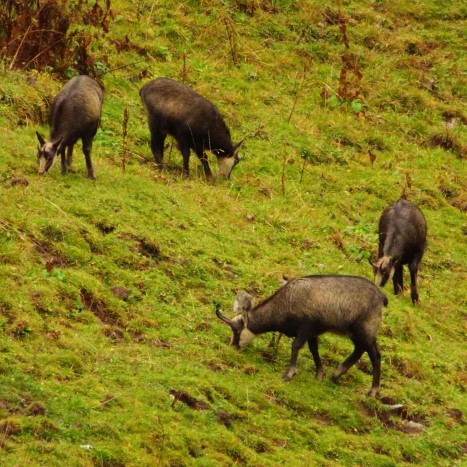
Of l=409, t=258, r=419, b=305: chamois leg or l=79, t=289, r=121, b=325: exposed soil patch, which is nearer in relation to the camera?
l=79, t=289, r=121, b=325: exposed soil patch

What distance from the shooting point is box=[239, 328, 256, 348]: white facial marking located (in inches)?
447

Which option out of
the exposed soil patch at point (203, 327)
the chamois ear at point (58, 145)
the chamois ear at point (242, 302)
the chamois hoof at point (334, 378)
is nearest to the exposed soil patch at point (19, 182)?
the chamois ear at point (58, 145)

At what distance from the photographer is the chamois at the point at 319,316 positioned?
36.6 feet

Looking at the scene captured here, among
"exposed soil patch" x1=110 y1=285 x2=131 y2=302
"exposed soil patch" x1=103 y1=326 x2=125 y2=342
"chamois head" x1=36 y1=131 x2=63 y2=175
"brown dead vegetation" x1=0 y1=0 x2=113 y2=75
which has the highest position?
"brown dead vegetation" x1=0 y1=0 x2=113 y2=75

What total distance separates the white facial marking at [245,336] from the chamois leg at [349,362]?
1012mm

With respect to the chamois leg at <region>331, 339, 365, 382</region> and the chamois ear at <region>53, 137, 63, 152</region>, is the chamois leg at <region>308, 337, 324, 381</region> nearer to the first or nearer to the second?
the chamois leg at <region>331, 339, 365, 382</region>

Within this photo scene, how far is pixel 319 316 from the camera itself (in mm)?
11164

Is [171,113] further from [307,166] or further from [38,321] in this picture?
[38,321]

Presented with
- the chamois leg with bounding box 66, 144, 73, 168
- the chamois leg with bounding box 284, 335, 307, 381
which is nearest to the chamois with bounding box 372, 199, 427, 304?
the chamois leg with bounding box 284, 335, 307, 381

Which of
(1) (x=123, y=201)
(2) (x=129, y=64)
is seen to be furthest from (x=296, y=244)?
(2) (x=129, y=64)

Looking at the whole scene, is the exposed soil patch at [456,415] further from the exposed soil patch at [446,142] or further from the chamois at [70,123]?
the exposed soil patch at [446,142]

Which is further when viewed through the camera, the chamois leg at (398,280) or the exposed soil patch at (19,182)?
the chamois leg at (398,280)

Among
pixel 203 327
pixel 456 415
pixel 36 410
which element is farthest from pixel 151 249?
pixel 36 410

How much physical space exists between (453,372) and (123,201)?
474 centimetres
